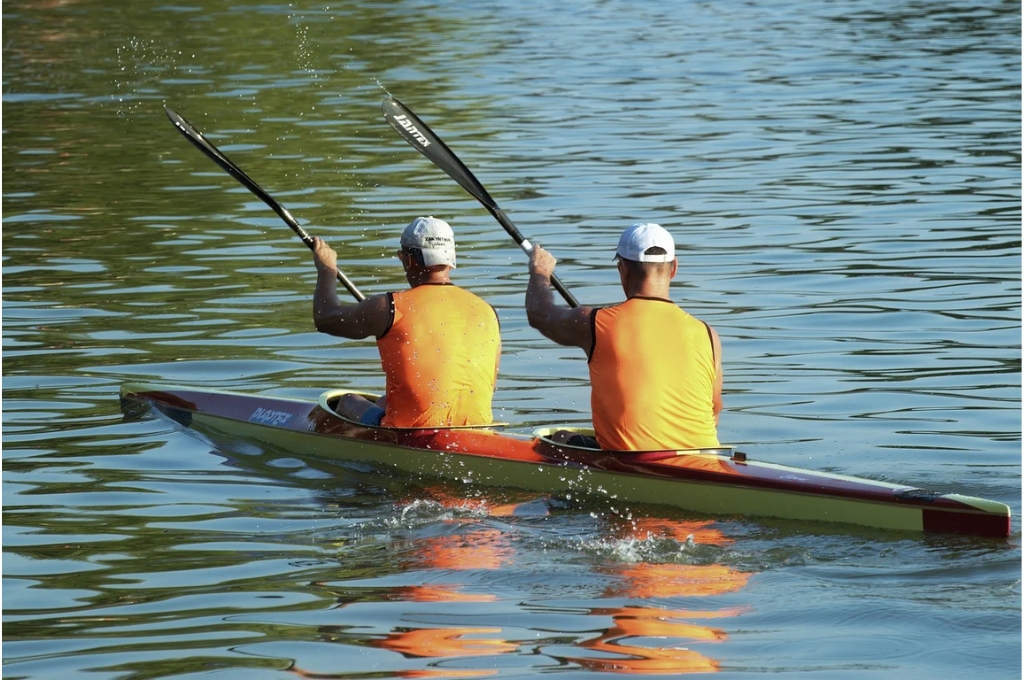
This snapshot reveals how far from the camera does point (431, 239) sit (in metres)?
9.70

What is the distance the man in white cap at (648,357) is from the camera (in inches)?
349

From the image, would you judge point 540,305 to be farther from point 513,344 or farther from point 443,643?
point 513,344

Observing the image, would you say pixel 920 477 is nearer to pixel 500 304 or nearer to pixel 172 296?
pixel 500 304

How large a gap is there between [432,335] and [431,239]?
0.54 metres

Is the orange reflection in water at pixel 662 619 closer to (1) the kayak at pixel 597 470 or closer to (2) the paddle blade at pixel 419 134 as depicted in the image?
(1) the kayak at pixel 597 470

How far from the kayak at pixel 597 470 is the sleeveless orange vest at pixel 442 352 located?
0.48ft

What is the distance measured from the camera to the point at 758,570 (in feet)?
25.7

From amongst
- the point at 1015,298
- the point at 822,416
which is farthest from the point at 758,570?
the point at 1015,298

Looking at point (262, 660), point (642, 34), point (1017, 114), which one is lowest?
point (262, 660)

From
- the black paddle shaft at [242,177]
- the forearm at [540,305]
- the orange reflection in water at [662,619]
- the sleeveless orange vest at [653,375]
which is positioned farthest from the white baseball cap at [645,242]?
the black paddle shaft at [242,177]

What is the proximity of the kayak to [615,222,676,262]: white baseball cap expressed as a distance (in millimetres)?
1036

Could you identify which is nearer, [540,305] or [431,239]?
[540,305]

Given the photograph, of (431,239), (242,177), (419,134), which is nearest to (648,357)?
(431,239)

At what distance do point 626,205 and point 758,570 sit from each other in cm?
1149
